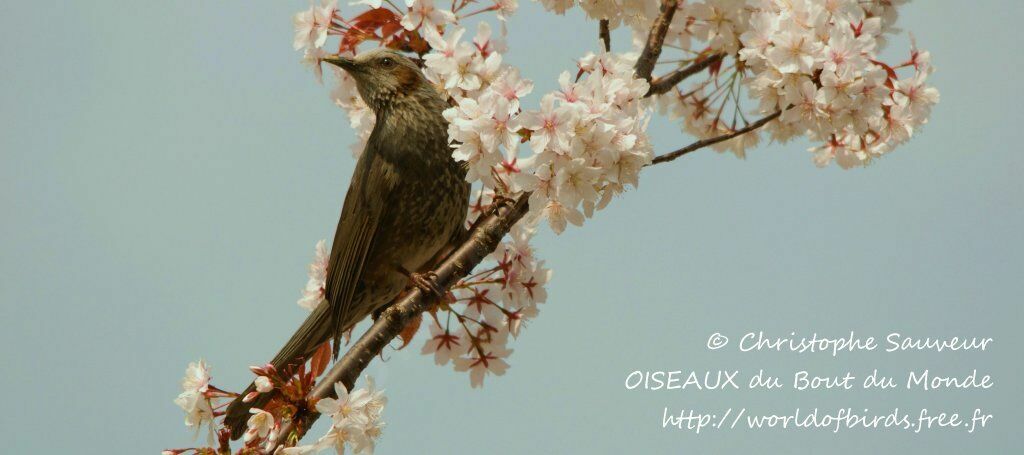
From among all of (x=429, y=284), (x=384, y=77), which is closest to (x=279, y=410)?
(x=429, y=284)

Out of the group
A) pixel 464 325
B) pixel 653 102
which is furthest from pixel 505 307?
pixel 653 102

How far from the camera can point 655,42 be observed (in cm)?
350

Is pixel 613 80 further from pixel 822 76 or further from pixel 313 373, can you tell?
pixel 313 373

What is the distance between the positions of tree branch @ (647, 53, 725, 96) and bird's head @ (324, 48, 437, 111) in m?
1.08

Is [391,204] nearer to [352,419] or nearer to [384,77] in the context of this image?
[384,77]

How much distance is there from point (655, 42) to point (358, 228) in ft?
5.61

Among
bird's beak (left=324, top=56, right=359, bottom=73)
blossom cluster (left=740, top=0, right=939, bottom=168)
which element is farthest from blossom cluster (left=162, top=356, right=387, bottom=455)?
blossom cluster (left=740, top=0, right=939, bottom=168)

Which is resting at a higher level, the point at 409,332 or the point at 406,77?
the point at 406,77

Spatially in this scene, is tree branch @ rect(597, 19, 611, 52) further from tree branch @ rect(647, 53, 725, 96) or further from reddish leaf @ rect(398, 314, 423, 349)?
reddish leaf @ rect(398, 314, 423, 349)

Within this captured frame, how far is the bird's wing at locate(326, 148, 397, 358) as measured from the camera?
4324 millimetres

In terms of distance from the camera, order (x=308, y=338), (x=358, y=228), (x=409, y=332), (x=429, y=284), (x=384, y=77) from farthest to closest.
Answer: (x=358, y=228) < (x=384, y=77) < (x=308, y=338) < (x=409, y=332) < (x=429, y=284)

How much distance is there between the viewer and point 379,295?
4.59 m

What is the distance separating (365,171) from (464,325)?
38.8 inches

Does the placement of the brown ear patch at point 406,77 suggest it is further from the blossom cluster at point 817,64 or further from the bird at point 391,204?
the blossom cluster at point 817,64
